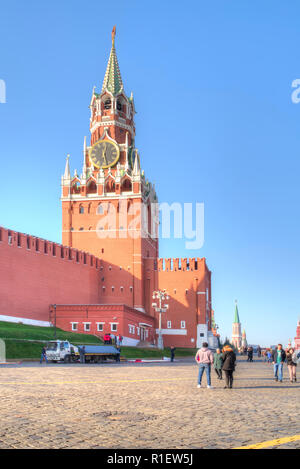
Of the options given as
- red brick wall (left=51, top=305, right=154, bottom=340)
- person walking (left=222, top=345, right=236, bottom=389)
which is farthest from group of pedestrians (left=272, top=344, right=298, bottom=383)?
red brick wall (left=51, top=305, right=154, bottom=340)

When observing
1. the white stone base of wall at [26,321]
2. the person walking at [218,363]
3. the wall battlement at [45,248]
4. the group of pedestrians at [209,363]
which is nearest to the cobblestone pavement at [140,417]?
the group of pedestrians at [209,363]

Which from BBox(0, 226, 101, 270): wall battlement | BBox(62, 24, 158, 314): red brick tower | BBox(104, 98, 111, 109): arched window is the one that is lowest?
BBox(0, 226, 101, 270): wall battlement

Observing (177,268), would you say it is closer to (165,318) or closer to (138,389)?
(165,318)

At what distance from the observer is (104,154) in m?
73.2

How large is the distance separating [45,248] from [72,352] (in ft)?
83.3

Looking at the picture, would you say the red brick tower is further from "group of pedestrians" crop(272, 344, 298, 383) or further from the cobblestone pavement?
the cobblestone pavement

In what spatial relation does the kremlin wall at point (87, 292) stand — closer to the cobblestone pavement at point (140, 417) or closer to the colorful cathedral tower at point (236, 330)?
the cobblestone pavement at point (140, 417)

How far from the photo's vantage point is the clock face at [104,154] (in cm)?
7275

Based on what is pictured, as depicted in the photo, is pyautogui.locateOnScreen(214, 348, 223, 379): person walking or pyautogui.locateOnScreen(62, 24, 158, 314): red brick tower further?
pyautogui.locateOnScreen(62, 24, 158, 314): red brick tower

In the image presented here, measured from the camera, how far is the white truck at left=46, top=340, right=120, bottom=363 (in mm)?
28922

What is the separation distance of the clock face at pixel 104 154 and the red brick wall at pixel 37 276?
52.7ft

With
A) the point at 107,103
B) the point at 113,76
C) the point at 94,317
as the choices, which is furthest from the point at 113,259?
the point at 113,76

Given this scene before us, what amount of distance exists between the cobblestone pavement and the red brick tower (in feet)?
173

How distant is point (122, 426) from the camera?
7.71 meters
